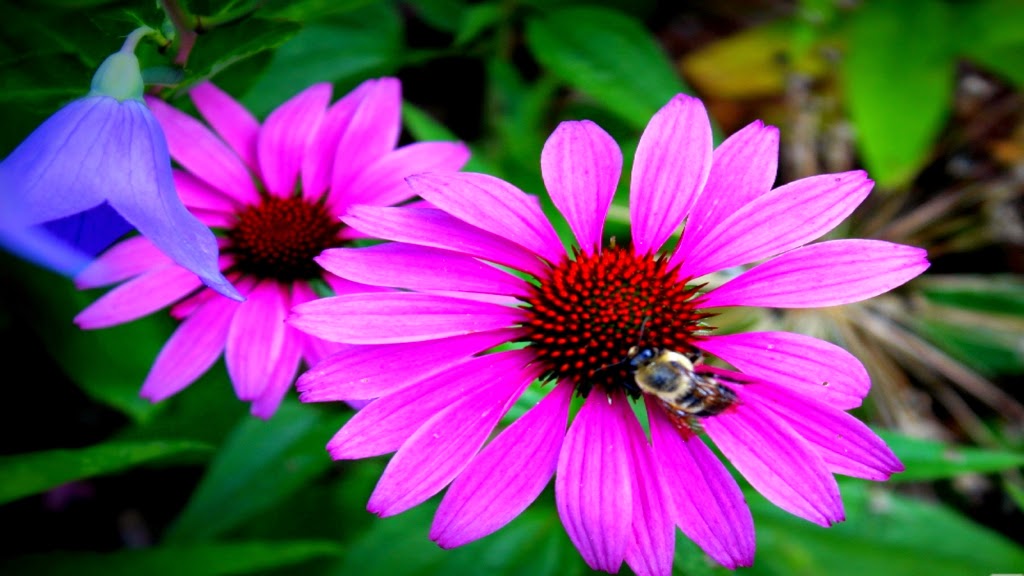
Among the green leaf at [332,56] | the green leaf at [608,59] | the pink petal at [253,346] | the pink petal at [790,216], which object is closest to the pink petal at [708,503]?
the pink petal at [790,216]

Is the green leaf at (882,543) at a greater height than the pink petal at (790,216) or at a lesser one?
lesser

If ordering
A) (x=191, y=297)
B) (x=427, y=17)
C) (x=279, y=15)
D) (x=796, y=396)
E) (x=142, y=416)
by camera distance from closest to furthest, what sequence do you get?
1. (x=796, y=396)
2. (x=279, y=15)
3. (x=191, y=297)
4. (x=142, y=416)
5. (x=427, y=17)

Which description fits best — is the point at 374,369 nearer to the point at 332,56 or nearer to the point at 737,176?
the point at 737,176

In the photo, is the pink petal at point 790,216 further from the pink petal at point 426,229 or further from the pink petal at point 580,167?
the pink petal at point 426,229

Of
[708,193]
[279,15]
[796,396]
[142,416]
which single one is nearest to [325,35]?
[279,15]

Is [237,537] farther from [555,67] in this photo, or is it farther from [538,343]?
[555,67]

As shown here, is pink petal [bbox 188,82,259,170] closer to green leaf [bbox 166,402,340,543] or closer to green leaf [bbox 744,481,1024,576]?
green leaf [bbox 166,402,340,543]
